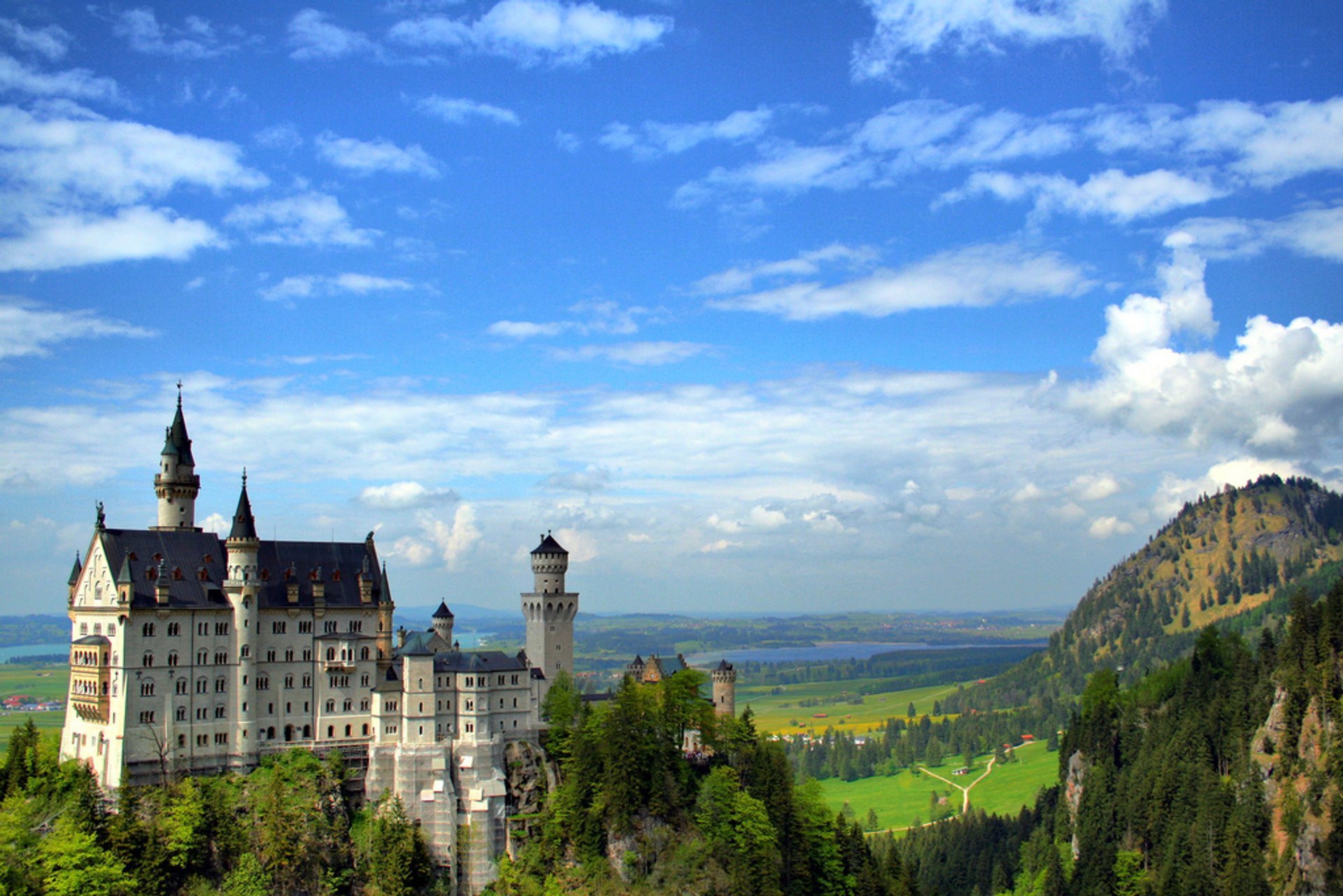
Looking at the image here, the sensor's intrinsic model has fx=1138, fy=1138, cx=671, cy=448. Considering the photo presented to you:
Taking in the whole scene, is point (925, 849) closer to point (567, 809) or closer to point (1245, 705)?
point (1245, 705)

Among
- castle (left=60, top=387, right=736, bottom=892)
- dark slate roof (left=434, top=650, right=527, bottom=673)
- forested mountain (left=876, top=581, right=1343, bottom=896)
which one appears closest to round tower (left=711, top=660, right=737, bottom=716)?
castle (left=60, top=387, right=736, bottom=892)

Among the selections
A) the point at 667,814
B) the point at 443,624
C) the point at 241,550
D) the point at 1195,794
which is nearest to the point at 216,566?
the point at 241,550

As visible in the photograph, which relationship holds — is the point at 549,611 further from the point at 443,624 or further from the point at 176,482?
the point at 176,482

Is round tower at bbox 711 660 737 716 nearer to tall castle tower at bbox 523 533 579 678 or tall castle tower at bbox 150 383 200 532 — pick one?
tall castle tower at bbox 523 533 579 678

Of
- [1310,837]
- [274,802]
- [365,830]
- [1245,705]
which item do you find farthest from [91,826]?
[1245,705]

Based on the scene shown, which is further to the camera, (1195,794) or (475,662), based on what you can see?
(1195,794)

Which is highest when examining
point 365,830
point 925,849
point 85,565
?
point 85,565

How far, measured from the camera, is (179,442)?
98.6 meters

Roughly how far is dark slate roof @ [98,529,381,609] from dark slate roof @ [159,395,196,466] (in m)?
7.28

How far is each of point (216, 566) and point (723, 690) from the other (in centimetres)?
4939

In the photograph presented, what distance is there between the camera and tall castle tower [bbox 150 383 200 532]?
3875 inches

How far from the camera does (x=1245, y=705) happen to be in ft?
445

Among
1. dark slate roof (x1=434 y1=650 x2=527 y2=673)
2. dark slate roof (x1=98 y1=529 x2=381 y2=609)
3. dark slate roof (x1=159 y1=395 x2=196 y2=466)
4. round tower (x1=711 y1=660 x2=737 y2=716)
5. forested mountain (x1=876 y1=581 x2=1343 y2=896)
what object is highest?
dark slate roof (x1=159 y1=395 x2=196 y2=466)

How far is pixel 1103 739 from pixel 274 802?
115230 millimetres
